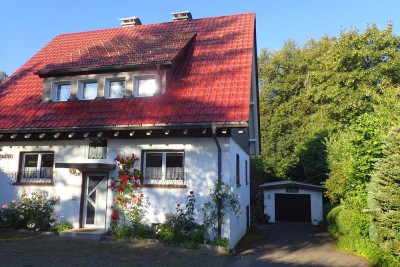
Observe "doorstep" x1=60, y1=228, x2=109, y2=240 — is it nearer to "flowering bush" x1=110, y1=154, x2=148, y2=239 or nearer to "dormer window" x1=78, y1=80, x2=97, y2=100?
"flowering bush" x1=110, y1=154, x2=148, y2=239

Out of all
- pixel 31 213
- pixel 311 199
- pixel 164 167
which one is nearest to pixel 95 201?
pixel 31 213

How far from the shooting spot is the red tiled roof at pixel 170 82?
1117cm

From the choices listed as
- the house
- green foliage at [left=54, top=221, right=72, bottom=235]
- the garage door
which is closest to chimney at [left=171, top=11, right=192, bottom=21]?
the house

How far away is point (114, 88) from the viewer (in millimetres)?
13227

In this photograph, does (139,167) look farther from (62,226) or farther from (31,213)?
(31,213)

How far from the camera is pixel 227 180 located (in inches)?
413

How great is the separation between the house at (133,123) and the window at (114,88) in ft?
0.13

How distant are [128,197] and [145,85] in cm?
437

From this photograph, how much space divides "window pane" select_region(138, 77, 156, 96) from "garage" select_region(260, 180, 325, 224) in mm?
12573

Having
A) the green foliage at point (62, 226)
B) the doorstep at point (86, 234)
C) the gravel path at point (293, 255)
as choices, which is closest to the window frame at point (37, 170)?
the green foliage at point (62, 226)

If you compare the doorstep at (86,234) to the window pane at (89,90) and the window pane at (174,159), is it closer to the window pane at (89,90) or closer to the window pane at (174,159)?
the window pane at (174,159)

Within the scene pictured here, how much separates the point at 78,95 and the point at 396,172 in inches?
436

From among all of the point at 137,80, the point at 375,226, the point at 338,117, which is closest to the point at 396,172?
the point at 375,226

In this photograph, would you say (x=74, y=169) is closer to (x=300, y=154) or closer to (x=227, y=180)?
(x=227, y=180)
